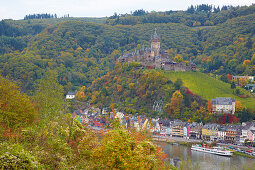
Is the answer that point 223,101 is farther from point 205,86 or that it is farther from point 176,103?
point 205,86

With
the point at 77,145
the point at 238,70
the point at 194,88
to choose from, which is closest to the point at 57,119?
the point at 77,145

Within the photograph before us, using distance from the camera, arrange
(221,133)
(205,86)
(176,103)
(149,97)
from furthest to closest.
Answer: (149,97) < (205,86) < (176,103) < (221,133)

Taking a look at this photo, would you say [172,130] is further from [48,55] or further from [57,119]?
[48,55]

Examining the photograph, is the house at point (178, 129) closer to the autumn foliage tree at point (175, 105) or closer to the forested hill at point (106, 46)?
the autumn foliage tree at point (175, 105)

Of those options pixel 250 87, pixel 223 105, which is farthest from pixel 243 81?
pixel 223 105

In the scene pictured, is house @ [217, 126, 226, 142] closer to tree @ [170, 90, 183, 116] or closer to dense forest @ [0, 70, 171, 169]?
tree @ [170, 90, 183, 116]

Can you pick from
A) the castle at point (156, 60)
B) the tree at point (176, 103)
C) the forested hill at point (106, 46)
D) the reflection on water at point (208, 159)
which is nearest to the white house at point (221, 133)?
the reflection on water at point (208, 159)
